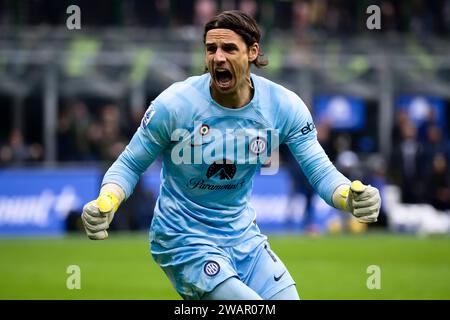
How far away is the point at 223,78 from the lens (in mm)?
7238

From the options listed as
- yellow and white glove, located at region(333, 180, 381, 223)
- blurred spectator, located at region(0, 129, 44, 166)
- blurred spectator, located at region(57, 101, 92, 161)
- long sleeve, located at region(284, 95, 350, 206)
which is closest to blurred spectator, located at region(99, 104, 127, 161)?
blurred spectator, located at region(57, 101, 92, 161)

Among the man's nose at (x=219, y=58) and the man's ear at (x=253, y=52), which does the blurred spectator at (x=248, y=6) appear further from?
the man's nose at (x=219, y=58)

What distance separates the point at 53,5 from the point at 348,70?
7.55 m

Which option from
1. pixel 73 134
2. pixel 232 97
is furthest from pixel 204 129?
pixel 73 134

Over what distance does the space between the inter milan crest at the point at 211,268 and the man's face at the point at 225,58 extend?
1.18 metres

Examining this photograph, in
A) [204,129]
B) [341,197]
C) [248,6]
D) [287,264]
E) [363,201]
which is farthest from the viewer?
[248,6]

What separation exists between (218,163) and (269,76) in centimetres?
1756

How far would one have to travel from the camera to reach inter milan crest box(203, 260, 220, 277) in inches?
277

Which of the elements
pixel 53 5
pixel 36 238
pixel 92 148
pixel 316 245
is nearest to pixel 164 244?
pixel 316 245

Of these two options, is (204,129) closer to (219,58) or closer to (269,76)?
(219,58)

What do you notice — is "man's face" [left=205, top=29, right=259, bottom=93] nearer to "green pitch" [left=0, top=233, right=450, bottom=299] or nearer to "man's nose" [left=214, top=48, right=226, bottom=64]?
"man's nose" [left=214, top=48, right=226, bottom=64]

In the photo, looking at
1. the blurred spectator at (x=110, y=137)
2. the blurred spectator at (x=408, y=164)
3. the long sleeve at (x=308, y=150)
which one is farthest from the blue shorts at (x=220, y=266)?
the blurred spectator at (x=408, y=164)
